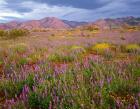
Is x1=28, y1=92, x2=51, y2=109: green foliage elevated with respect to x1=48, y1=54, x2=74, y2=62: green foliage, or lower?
elevated

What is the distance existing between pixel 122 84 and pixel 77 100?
4.30 ft

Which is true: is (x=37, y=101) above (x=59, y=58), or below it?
above

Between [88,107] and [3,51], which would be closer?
[88,107]

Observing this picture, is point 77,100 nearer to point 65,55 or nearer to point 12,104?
point 12,104

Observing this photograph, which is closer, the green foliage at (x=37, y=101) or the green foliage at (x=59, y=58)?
the green foliage at (x=37, y=101)

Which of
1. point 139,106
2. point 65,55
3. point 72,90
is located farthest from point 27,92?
point 65,55

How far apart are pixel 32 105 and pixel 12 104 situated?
1.22 ft

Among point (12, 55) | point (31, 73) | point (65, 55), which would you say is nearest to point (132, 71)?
point (31, 73)

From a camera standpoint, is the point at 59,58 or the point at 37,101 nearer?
the point at 37,101

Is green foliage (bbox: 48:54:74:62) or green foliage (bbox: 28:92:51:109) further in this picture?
green foliage (bbox: 48:54:74:62)

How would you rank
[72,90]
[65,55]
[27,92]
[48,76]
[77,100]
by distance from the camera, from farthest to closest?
[65,55], [48,76], [27,92], [72,90], [77,100]

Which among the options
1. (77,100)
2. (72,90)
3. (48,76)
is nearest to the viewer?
(77,100)

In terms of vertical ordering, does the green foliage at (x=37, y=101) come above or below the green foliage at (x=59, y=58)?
above

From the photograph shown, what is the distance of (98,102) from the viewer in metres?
4.12
